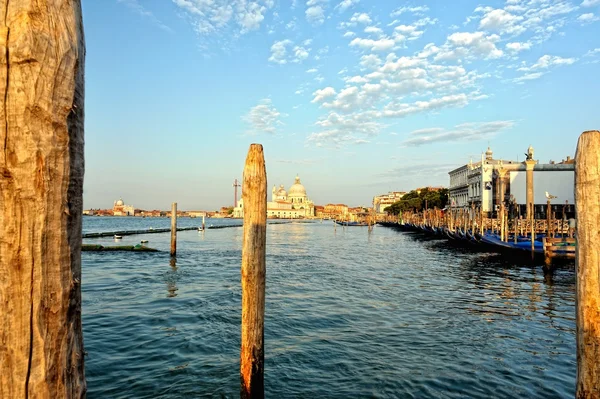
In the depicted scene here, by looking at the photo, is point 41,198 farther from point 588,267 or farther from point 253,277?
point 588,267

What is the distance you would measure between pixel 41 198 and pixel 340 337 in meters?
7.64

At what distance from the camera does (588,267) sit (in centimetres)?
406

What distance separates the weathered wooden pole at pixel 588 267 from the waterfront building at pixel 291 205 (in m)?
171

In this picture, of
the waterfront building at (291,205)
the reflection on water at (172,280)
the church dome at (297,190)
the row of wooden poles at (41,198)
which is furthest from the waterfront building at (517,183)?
the church dome at (297,190)

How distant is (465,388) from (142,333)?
6373 mm

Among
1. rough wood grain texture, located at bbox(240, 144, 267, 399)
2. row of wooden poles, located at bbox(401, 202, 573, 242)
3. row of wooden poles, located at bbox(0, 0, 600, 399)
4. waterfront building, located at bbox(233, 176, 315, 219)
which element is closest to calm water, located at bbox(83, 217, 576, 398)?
rough wood grain texture, located at bbox(240, 144, 267, 399)

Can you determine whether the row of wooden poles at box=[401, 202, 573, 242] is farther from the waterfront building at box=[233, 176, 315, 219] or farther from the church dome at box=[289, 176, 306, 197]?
the church dome at box=[289, 176, 306, 197]

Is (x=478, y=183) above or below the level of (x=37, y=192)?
above

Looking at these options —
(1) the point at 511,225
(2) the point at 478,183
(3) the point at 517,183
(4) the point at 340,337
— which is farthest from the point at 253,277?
(2) the point at 478,183

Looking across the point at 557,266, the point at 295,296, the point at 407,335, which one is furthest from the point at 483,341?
the point at 557,266

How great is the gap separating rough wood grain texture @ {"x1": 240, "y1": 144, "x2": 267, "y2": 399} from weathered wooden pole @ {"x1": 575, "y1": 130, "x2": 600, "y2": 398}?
3.55 m

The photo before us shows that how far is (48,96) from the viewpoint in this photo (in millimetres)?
1507

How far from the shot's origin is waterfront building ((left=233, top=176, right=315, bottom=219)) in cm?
17662

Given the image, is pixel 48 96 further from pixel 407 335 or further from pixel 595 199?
pixel 407 335
